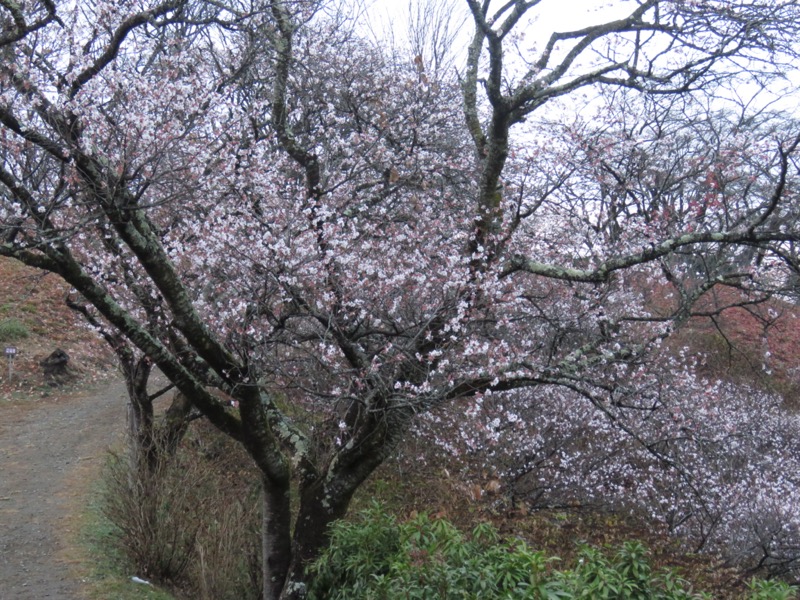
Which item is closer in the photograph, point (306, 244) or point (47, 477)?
point (306, 244)

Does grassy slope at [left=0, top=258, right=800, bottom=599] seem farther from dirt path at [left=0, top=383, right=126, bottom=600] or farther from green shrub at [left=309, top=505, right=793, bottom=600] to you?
green shrub at [left=309, top=505, right=793, bottom=600]

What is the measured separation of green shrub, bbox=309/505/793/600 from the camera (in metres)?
3.39

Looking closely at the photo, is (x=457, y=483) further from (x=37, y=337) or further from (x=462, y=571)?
(x=37, y=337)

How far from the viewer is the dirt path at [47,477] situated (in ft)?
22.4

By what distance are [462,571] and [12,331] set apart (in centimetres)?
1545

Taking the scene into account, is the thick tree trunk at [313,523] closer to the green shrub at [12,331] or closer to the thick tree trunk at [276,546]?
the thick tree trunk at [276,546]

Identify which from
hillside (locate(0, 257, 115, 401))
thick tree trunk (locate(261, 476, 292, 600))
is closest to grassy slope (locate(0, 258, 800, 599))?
hillside (locate(0, 257, 115, 401))

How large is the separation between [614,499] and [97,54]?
30.6ft

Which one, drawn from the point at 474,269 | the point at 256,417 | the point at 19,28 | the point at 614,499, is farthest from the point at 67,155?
the point at 614,499

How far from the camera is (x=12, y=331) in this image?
1605 cm

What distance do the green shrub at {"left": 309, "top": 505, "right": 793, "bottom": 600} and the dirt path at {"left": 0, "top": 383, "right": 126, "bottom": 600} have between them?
3259 mm

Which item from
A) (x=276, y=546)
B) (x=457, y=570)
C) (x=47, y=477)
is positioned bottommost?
(x=47, y=477)

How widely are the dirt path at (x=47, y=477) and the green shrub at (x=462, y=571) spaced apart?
326 cm

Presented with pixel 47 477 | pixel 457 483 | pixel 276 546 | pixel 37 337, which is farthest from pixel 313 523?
pixel 37 337
